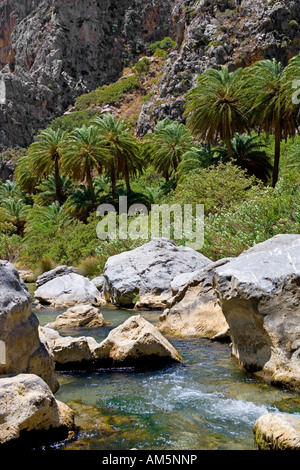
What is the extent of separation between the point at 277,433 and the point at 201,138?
2483cm

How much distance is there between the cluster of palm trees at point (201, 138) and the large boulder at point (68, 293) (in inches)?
505

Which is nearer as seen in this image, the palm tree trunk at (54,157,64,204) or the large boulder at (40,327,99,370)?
the large boulder at (40,327,99,370)

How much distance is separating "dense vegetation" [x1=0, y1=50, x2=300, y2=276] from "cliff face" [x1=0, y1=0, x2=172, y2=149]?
25560 millimetres

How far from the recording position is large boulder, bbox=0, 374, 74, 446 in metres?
3.46

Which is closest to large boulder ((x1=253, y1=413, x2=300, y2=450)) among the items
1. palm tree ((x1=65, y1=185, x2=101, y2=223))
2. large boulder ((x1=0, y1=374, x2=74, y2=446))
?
large boulder ((x1=0, y1=374, x2=74, y2=446))

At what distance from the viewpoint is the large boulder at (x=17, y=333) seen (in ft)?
12.8

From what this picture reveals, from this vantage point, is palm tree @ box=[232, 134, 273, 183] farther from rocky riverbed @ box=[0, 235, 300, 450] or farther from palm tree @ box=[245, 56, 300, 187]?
rocky riverbed @ box=[0, 235, 300, 450]

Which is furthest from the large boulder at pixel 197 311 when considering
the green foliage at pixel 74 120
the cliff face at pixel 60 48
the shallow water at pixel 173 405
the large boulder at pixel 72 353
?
the cliff face at pixel 60 48

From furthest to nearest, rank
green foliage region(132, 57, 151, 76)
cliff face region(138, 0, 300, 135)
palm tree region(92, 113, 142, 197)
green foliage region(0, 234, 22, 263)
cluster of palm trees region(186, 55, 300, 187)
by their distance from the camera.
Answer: green foliage region(132, 57, 151, 76), cliff face region(138, 0, 300, 135), palm tree region(92, 113, 142, 197), green foliage region(0, 234, 22, 263), cluster of palm trees region(186, 55, 300, 187)

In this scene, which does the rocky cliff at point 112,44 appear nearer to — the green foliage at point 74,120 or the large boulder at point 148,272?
the green foliage at point 74,120

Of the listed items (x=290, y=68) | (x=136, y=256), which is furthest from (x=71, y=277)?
(x=290, y=68)

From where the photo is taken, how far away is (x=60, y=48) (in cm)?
6850

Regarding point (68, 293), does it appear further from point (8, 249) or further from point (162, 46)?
point (162, 46)

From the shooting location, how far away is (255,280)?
212 inches
